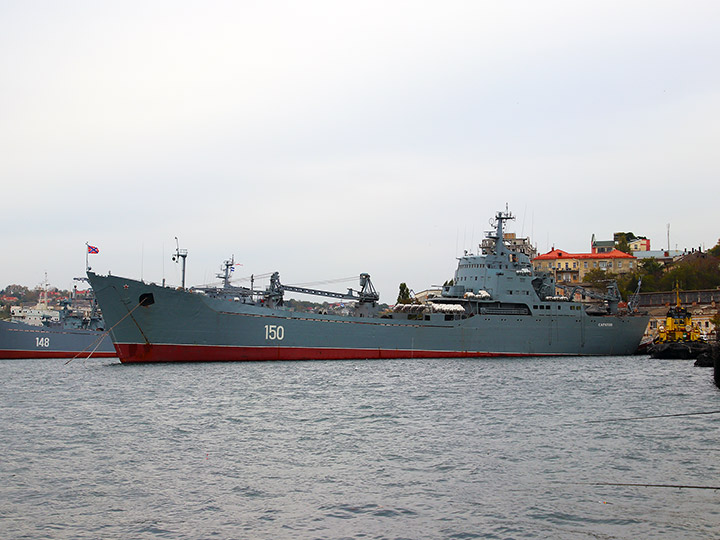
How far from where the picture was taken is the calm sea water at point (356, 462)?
10.6 meters

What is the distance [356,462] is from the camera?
48.3 ft

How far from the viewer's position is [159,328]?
124 feet

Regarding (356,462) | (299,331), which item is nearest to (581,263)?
(299,331)

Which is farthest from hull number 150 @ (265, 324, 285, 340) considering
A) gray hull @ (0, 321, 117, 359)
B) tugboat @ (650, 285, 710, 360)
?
tugboat @ (650, 285, 710, 360)

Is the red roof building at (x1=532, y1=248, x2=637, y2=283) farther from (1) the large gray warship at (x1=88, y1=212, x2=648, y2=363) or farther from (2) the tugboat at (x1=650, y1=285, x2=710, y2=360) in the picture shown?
(1) the large gray warship at (x1=88, y1=212, x2=648, y2=363)

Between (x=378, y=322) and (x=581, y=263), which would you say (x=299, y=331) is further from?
(x=581, y=263)

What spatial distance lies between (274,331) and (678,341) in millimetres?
31299

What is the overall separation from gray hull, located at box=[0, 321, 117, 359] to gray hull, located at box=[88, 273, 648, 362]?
17.3 m

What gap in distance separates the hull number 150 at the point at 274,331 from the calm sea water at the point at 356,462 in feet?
37.9

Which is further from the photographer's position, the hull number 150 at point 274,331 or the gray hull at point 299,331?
the hull number 150 at point 274,331

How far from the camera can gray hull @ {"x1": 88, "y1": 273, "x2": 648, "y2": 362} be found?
124 ft

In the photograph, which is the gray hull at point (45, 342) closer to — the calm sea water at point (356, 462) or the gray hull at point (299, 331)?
the gray hull at point (299, 331)

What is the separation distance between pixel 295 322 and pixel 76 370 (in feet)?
38.7

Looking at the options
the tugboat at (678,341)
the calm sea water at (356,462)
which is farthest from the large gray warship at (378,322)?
the calm sea water at (356,462)
